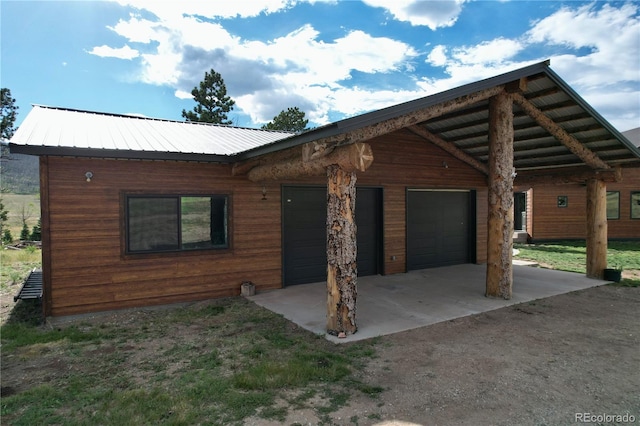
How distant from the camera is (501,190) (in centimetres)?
707

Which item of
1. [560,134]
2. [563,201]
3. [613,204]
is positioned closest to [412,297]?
[560,134]

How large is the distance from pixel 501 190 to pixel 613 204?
48.7ft

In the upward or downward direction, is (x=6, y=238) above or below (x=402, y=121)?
below

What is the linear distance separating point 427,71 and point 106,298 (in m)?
19.0

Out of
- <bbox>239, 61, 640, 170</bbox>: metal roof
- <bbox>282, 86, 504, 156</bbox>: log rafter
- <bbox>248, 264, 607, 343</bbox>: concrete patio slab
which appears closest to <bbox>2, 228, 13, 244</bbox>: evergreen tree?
<bbox>248, 264, 607, 343</bbox>: concrete patio slab

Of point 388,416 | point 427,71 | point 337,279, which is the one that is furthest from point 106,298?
point 427,71

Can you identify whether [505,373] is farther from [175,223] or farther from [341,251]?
[175,223]

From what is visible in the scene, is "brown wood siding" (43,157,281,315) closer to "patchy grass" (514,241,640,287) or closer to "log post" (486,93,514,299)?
"log post" (486,93,514,299)

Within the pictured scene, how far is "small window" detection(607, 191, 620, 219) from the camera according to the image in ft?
56.9

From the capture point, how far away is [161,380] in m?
3.76

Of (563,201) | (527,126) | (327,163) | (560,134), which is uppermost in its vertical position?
(527,126)

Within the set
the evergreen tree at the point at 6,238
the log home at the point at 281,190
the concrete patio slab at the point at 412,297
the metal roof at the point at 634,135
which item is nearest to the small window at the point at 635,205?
the metal roof at the point at 634,135

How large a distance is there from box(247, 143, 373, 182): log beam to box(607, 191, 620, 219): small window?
18339 mm

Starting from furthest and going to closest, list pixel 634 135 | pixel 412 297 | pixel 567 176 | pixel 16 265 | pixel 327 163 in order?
pixel 634 135 < pixel 16 265 < pixel 567 176 < pixel 412 297 < pixel 327 163
